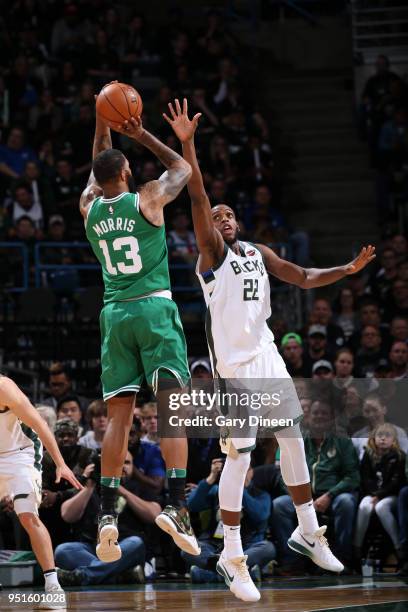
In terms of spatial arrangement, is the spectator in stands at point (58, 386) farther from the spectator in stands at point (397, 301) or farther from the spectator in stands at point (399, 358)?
the spectator in stands at point (397, 301)

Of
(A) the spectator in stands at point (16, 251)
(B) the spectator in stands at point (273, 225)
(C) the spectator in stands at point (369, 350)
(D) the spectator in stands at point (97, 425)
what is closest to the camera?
(D) the spectator in stands at point (97, 425)

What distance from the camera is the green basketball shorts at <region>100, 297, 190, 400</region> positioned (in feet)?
25.5

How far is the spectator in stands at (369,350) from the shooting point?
43.7ft

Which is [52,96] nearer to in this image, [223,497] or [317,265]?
[317,265]

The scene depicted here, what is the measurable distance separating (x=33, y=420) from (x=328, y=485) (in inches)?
139

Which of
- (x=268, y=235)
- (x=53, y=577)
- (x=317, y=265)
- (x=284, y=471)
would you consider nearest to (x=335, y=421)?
(x=284, y=471)

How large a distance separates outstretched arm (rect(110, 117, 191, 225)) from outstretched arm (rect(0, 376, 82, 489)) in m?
1.67

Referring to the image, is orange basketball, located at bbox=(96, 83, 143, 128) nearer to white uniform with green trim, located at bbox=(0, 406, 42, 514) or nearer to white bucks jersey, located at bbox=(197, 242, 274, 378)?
white bucks jersey, located at bbox=(197, 242, 274, 378)

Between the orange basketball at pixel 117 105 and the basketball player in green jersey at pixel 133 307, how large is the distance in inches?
2.5

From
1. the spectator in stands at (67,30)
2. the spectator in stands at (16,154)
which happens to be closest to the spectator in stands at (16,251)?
the spectator in stands at (16,154)

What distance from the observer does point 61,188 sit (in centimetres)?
1653

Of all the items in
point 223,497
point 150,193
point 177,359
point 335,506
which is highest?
point 150,193

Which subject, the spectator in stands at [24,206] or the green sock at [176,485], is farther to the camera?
the spectator in stands at [24,206]

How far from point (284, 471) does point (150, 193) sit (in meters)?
2.19
